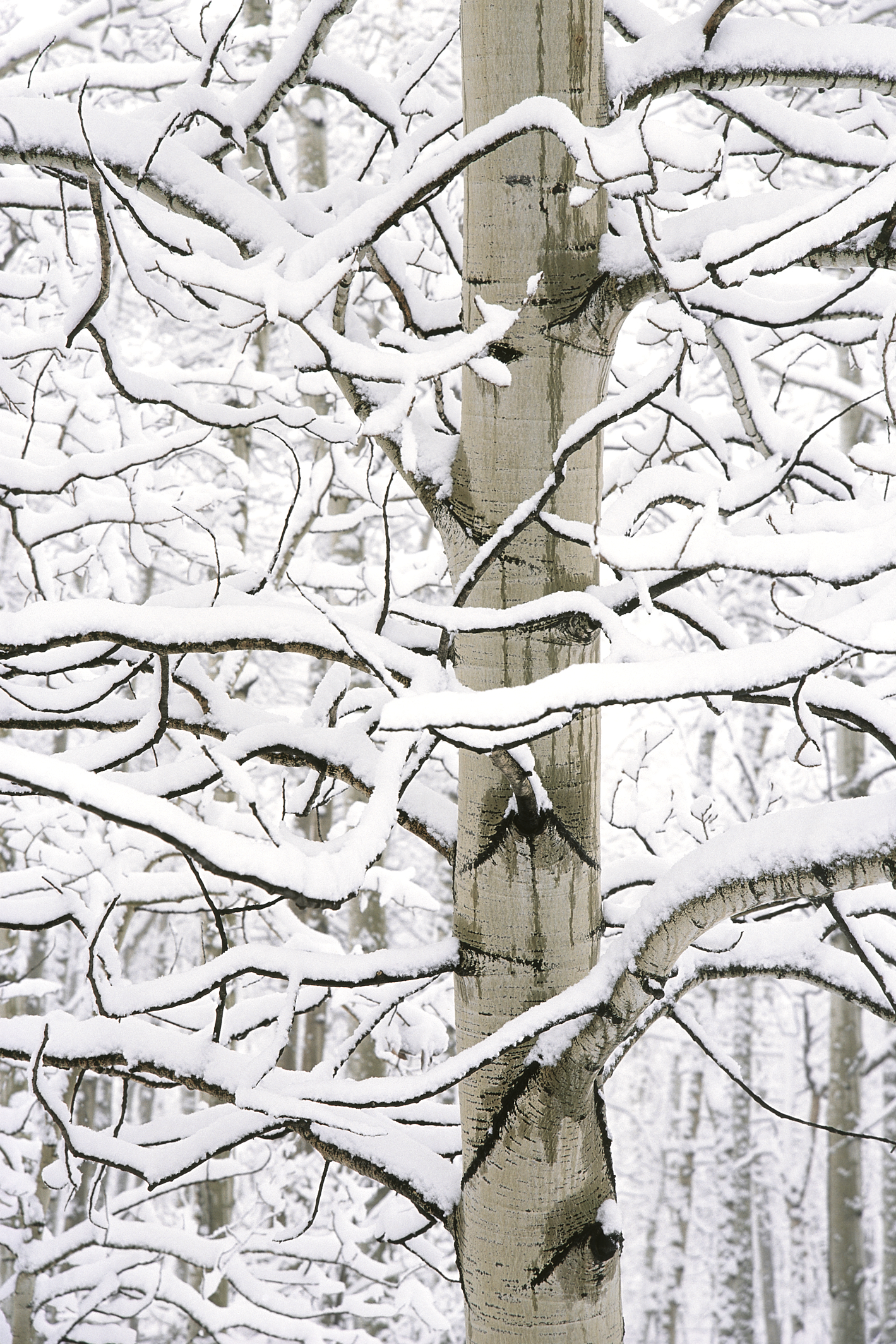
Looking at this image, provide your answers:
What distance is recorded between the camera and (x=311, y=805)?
6.01ft

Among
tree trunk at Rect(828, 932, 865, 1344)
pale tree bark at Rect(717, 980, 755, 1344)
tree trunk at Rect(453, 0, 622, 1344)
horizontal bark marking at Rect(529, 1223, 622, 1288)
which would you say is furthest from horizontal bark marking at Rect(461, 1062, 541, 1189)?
pale tree bark at Rect(717, 980, 755, 1344)

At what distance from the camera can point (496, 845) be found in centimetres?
158

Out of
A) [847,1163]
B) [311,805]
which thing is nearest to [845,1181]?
[847,1163]

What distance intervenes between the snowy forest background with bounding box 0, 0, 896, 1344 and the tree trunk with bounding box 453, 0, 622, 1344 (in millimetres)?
198

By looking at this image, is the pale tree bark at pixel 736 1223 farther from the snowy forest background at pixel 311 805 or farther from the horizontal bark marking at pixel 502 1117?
the horizontal bark marking at pixel 502 1117

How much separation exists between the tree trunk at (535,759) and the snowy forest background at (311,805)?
198 mm

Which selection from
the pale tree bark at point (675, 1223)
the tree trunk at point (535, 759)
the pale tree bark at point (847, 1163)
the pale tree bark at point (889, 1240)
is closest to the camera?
the tree trunk at point (535, 759)

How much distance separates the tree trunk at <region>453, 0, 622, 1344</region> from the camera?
4.90 feet

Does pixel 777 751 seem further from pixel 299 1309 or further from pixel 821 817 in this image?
pixel 821 817

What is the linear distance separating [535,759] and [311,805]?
48 centimetres

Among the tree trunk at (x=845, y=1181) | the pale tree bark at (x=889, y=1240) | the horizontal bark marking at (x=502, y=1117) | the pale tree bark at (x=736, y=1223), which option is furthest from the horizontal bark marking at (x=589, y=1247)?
the pale tree bark at (x=736, y=1223)

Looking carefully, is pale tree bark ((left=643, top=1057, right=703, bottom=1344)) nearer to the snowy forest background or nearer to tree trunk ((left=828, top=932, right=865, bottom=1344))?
the snowy forest background

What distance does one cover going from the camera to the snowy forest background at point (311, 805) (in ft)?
6.98

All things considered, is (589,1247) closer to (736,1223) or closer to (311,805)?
(311,805)
